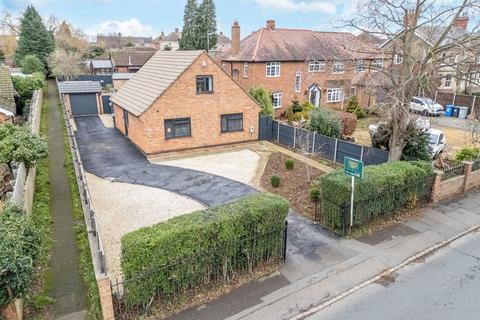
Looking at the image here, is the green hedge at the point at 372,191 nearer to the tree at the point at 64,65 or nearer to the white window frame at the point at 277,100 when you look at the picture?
the white window frame at the point at 277,100

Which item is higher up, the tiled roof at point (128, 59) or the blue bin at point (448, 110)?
the tiled roof at point (128, 59)

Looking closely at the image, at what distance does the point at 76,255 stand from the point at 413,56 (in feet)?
46.7

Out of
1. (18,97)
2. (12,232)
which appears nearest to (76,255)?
(12,232)

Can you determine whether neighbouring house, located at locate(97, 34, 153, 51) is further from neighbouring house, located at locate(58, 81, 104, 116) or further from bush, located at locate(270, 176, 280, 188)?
bush, located at locate(270, 176, 280, 188)

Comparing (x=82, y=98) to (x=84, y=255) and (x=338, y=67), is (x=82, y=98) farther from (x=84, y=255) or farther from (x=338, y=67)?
(x=84, y=255)

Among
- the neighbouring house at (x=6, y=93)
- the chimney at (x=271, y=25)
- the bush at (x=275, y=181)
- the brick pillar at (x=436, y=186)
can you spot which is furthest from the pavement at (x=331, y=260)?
the chimney at (x=271, y=25)

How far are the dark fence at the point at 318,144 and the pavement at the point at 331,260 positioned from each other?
4.38m

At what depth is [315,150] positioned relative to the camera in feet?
65.1

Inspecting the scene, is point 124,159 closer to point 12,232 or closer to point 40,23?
point 12,232

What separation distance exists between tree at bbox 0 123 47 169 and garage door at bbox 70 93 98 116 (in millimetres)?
18720

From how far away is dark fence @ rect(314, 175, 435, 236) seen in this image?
419 inches

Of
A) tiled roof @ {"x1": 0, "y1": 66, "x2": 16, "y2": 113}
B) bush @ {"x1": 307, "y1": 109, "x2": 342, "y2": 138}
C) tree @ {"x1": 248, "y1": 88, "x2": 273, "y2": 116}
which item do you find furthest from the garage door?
bush @ {"x1": 307, "y1": 109, "x2": 342, "y2": 138}

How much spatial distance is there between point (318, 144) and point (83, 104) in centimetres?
2312

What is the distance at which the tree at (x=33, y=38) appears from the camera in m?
50.9
